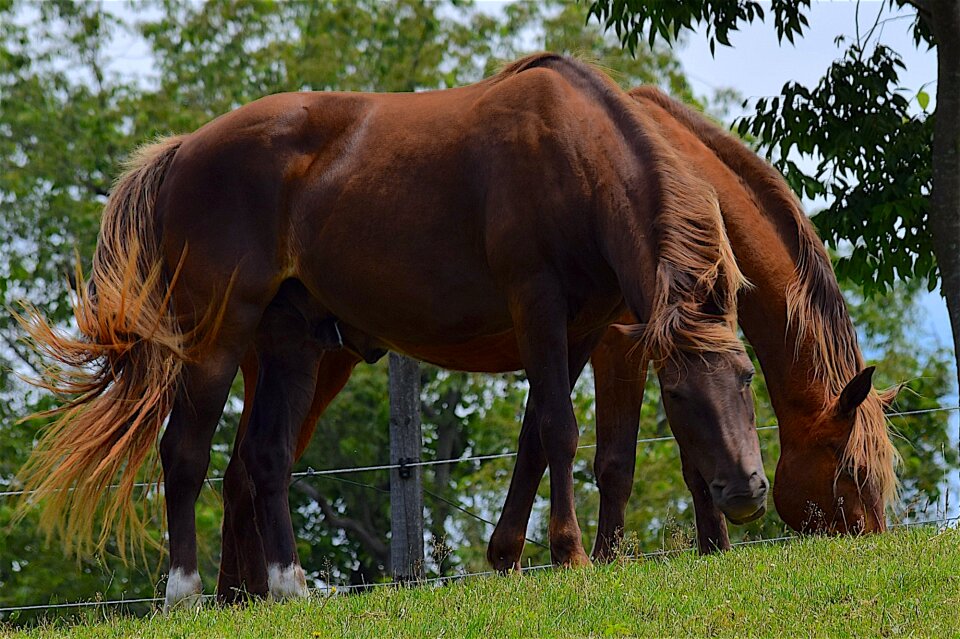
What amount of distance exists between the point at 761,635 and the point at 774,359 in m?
2.84

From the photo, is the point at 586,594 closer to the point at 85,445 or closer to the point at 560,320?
the point at 560,320

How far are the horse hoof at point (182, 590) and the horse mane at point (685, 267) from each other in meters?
2.61

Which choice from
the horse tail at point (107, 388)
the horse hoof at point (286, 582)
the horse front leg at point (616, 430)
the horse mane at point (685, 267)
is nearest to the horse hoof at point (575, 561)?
the horse front leg at point (616, 430)

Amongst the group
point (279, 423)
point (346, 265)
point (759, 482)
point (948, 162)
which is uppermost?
point (948, 162)

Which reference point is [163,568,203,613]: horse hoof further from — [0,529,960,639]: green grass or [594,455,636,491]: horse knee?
[594,455,636,491]: horse knee

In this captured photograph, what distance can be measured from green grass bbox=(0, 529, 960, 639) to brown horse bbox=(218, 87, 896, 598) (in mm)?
780

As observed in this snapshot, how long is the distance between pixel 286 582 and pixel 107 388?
1502 mm

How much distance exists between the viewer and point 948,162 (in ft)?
27.5

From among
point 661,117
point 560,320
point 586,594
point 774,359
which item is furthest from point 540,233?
point 586,594

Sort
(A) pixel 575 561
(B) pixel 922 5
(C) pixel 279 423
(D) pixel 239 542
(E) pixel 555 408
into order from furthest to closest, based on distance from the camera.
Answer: (B) pixel 922 5
(D) pixel 239 542
(C) pixel 279 423
(E) pixel 555 408
(A) pixel 575 561

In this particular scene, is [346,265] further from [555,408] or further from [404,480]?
[404,480]

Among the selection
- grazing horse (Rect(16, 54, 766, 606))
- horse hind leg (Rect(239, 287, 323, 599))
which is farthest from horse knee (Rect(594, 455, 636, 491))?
horse hind leg (Rect(239, 287, 323, 599))

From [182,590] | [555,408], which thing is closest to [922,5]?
[555,408]

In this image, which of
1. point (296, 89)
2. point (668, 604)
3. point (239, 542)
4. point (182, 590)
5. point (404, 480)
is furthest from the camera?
point (296, 89)
